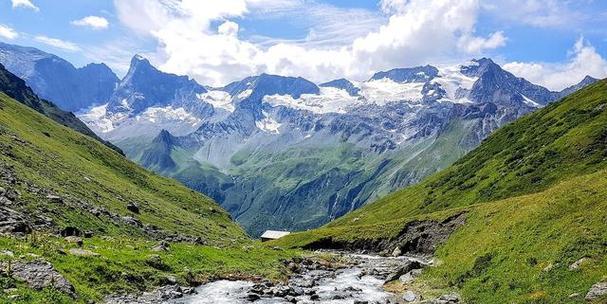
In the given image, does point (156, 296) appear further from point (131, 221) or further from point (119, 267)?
point (131, 221)

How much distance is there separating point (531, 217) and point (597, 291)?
20068mm

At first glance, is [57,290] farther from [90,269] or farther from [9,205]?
[9,205]

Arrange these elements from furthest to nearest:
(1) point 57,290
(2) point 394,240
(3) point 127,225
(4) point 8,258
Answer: (2) point 394,240
(3) point 127,225
(4) point 8,258
(1) point 57,290

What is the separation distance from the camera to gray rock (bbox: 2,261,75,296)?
3544 cm

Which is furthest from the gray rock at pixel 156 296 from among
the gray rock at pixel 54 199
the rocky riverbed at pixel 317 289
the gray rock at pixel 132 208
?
the gray rock at pixel 132 208

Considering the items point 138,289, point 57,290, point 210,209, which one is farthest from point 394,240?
point 210,209

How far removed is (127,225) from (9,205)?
29847 mm

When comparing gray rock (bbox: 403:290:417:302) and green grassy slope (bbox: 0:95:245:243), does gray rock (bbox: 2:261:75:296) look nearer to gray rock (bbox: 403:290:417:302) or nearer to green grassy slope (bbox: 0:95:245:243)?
green grassy slope (bbox: 0:95:245:243)

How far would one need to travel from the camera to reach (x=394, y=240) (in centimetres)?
11025

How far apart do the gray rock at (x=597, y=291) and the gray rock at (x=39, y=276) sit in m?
34.9

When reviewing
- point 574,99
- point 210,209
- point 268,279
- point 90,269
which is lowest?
point 210,209

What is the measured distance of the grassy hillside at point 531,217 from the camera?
42.0m

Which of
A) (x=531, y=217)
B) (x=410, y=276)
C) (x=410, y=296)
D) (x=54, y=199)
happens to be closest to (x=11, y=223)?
(x=54, y=199)

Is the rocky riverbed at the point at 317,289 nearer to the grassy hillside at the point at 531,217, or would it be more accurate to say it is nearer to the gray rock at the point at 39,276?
the grassy hillside at the point at 531,217
